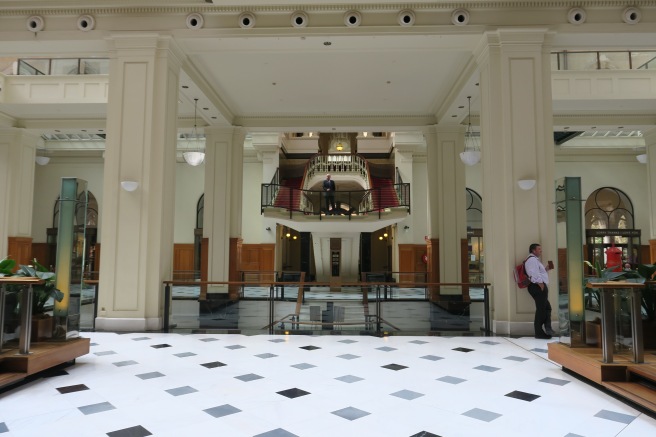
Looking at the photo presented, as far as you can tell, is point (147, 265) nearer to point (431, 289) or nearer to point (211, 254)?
point (211, 254)

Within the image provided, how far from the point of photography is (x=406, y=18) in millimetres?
7117

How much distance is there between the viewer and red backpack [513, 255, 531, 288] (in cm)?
630

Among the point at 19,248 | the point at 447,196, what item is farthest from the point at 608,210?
the point at 19,248

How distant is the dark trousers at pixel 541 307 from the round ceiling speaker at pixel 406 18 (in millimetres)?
4498

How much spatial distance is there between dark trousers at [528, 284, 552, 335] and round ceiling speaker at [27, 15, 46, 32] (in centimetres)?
865

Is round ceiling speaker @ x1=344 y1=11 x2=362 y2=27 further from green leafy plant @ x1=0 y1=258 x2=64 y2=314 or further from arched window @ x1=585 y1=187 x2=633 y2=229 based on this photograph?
arched window @ x1=585 y1=187 x2=633 y2=229

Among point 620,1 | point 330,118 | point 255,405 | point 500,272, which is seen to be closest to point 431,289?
point 500,272

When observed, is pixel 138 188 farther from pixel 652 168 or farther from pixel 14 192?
pixel 652 168

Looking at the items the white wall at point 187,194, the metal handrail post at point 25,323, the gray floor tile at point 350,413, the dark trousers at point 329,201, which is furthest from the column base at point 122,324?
the white wall at point 187,194

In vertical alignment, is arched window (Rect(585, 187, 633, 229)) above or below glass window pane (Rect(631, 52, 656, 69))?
below

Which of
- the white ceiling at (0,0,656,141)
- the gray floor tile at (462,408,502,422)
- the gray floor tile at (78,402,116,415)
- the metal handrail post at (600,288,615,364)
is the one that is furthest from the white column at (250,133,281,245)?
the gray floor tile at (462,408,502,422)

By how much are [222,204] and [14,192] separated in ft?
22.8

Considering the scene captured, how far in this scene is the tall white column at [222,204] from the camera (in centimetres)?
1201

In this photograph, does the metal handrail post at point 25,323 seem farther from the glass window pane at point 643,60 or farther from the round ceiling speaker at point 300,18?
the glass window pane at point 643,60
